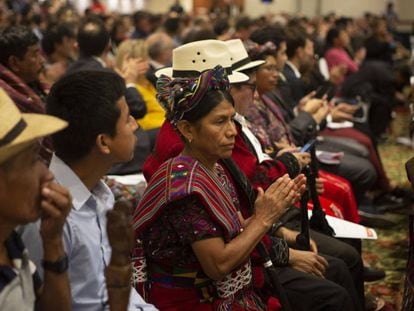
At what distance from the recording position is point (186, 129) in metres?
2.28

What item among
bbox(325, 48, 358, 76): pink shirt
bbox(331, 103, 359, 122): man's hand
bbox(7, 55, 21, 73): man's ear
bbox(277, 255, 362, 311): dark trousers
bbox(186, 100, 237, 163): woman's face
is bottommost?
bbox(325, 48, 358, 76): pink shirt

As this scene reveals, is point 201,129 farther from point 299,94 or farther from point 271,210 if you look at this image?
point 299,94

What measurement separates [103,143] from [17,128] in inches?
18.7

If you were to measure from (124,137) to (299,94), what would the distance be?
3.48m

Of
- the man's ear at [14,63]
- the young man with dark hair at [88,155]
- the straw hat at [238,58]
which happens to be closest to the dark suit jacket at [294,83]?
the straw hat at [238,58]

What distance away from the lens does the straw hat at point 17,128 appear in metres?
1.42

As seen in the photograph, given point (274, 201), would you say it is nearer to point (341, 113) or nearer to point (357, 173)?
point (357, 173)

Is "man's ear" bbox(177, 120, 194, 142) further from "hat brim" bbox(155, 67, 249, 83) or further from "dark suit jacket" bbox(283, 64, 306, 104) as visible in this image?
"dark suit jacket" bbox(283, 64, 306, 104)

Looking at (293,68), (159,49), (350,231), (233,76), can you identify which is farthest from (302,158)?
(159,49)

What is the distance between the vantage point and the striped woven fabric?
6.95 feet

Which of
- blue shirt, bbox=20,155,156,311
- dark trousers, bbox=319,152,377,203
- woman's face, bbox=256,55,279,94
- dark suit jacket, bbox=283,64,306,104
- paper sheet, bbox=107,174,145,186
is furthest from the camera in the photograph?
dark suit jacket, bbox=283,64,306,104

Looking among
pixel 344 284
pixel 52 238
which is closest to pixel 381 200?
A: pixel 344 284

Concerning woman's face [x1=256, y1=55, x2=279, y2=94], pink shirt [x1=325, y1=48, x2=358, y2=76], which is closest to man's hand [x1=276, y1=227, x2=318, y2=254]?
woman's face [x1=256, y1=55, x2=279, y2=94]

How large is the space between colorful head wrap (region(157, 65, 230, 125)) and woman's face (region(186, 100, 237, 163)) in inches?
2.2
